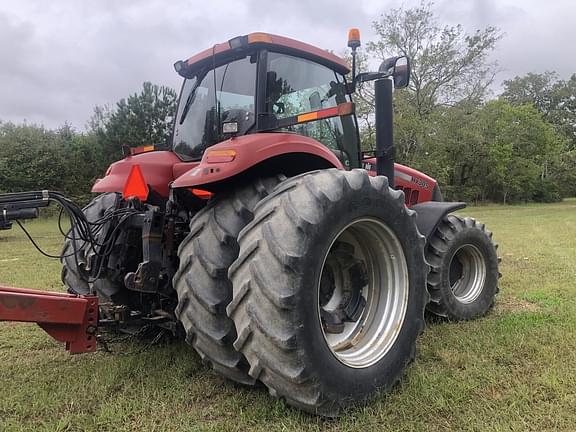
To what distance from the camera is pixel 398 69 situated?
151 inches

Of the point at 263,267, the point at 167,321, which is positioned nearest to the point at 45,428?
the point at 167,321

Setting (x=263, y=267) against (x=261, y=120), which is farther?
(x=261, y=120)

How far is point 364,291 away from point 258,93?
1.50m

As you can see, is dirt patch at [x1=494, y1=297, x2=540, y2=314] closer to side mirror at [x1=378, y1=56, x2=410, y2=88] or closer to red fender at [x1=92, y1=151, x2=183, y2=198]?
side mirror at [x1=378, y1=56, x2=410, y2=88]

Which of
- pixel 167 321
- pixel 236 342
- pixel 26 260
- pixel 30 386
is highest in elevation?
pixel 236 342

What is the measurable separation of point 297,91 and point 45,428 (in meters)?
2.64

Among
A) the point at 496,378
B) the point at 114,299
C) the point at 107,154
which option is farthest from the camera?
the point at 107,154

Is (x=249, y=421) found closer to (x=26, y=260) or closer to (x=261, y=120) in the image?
(x=261, y=120)

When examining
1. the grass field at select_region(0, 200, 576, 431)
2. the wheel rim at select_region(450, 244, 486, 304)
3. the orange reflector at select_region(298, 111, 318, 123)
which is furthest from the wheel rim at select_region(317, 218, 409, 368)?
the wheel rim at select_region(450, 244, 486, 304)

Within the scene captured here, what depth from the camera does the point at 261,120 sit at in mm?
3285

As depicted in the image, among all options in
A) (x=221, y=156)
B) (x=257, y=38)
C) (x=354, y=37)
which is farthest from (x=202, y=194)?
(x=354, y=37)

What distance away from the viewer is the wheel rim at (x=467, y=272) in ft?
15.3

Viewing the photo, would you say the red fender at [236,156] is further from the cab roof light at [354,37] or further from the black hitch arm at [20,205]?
the cab roof light at [354,37]

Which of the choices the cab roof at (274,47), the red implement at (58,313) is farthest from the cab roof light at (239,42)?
the red implement at (58,313)
